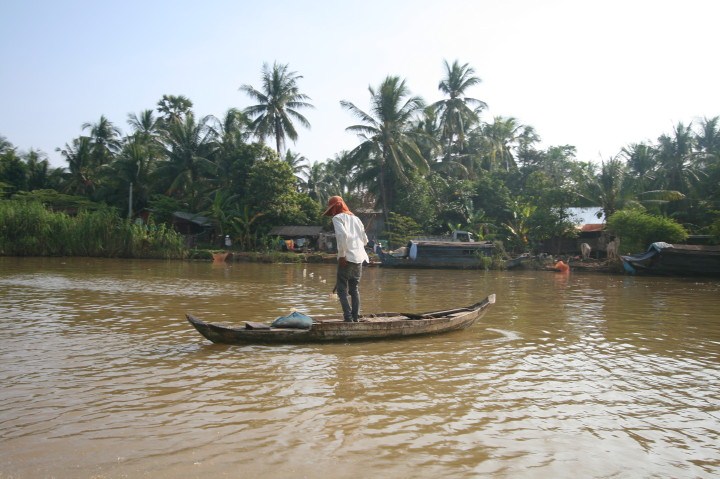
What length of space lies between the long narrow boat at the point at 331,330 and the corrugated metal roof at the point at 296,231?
75.8 feet

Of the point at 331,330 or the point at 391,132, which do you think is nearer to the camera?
the point at 331,330

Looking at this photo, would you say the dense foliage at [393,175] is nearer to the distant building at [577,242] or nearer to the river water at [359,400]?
the distant building at [577,242]

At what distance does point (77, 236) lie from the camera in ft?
88.8

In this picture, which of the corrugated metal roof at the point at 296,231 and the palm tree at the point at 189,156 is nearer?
the corrugated metal roof at the point at 296,231

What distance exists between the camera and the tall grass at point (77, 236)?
26.5 metres

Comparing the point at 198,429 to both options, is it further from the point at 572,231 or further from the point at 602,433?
the point at 572,231

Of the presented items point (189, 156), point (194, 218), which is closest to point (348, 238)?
point (194, 218)

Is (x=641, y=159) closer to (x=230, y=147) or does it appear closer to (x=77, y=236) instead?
(x=230, y=147)

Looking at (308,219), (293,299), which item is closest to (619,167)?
(308,219)

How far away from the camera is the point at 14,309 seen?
9859 millimetres

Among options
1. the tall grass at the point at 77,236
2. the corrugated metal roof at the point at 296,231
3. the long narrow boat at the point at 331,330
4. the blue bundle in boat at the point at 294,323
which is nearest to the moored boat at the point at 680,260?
the long narrow boat at the point at 331,330

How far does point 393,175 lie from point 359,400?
28.4 meters

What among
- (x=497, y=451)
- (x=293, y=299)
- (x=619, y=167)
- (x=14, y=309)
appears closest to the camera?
(x=497, y=451)

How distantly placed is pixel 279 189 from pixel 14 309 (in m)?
21.2
